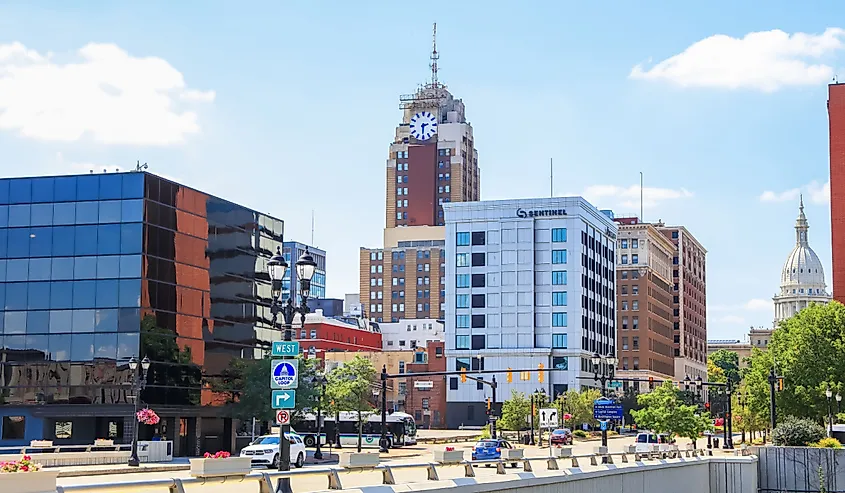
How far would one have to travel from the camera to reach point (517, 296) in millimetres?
139125

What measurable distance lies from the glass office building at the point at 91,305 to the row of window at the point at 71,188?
2.5 inches

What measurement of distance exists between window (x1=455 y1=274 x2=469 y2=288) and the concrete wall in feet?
269

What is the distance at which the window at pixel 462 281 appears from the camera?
14188 centimetres

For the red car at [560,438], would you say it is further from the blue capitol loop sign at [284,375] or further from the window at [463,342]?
the blue capitol loop sign at [284,375]

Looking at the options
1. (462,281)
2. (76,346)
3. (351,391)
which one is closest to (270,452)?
(76,346)

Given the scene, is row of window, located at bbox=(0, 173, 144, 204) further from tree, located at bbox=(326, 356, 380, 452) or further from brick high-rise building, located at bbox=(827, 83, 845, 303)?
brick high-rise building, located at bbox=(827, 83, 845, 303)

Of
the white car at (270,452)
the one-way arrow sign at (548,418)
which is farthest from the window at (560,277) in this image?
the white car at (270,452)

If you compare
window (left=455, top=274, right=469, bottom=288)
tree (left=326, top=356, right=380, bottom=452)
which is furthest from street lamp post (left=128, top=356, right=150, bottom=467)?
window (left=455, top=274, right=469, bottom=288)

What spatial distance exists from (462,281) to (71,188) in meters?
80.4

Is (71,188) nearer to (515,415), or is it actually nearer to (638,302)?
(515,415)

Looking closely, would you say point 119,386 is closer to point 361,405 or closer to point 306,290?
point 361,405

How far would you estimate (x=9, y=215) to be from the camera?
2677 inches

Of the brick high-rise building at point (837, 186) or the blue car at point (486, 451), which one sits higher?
the brick high-rise building at point (837, 186)

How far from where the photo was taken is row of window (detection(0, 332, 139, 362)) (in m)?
65.6
